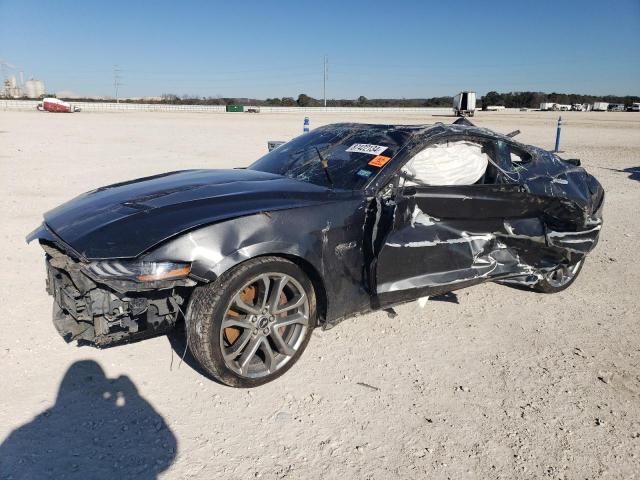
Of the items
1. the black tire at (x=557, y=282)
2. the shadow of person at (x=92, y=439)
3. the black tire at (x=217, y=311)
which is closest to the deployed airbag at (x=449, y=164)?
the black tire at (x=557, y=282)

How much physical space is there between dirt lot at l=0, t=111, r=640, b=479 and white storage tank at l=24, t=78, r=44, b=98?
11284 centimetres

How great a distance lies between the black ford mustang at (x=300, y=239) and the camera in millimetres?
2654

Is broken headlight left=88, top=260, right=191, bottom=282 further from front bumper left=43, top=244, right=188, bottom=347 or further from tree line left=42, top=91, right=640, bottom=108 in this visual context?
tree line left=42, top=91, right=640, bottom=108

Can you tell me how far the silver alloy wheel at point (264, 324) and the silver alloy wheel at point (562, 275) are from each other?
2.75m

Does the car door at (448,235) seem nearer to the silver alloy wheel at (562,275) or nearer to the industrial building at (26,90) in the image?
the silver alloy wheel at (562,275)

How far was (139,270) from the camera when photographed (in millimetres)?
2549

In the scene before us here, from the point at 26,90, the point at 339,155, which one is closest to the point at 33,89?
the point at 26,90

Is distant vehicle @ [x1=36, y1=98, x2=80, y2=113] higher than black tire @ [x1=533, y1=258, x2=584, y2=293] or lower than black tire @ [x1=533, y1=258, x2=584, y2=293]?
higher

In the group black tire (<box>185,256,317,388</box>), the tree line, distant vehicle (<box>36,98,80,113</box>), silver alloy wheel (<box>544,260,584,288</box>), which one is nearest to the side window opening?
silver alloy wheel (<box>544,260,584,288</box>)

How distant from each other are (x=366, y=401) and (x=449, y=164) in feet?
6.77

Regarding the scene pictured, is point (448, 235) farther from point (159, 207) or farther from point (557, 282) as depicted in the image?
point (159, 207)

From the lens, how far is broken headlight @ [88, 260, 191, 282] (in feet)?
8.27

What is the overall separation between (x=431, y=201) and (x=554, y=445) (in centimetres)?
170

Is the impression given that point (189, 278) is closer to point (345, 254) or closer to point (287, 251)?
point (287, 251)
